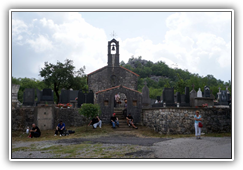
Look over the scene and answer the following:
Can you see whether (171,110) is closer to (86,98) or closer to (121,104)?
(86,98)

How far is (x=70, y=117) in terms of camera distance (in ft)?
59.1

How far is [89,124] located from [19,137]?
462 cm

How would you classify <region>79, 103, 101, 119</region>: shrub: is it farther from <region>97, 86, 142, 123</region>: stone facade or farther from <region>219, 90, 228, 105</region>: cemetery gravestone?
<region>219, 90, 228, 105</region>: cemetery gravestone

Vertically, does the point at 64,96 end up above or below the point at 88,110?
above

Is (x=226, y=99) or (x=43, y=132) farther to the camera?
(x=226, y=99)

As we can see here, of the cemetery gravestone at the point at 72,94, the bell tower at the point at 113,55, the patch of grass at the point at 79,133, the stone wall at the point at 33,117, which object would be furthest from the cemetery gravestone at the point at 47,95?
the bell tower at the point at 113,55

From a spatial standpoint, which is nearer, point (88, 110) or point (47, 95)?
point (88, 110)

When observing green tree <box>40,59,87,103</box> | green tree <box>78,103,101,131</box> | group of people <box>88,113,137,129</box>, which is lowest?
group of people <box>88,113,137,129</box>

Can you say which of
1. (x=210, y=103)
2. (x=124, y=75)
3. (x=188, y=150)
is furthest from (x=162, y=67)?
(x=188, y=150)

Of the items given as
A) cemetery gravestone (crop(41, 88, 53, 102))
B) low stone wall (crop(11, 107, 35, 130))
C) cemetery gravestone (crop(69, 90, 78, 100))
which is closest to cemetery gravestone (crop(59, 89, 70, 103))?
cemetery gravestone (crop(69, 90, 78, 100))

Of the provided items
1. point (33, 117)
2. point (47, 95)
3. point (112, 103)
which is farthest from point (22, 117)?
point (112, 103)

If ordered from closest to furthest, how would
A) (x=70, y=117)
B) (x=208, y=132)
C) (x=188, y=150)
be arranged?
(x=188, y=150) → (x=208, y=132) → (x=70, y=117)

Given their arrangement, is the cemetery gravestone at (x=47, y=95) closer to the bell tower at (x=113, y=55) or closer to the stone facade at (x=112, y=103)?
the stone facade at (x=112, y=103)

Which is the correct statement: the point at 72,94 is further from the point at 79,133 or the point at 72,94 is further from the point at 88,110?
the point at 79,133
